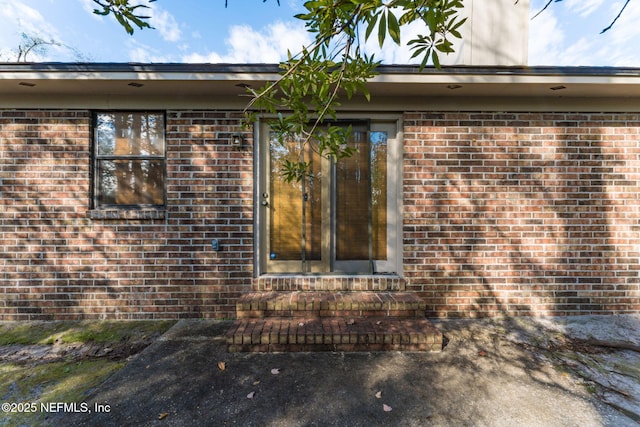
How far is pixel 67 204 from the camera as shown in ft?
11.2

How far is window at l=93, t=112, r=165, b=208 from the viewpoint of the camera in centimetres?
353

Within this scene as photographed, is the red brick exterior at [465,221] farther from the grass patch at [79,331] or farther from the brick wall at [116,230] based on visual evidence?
the grass patch at [79,331]

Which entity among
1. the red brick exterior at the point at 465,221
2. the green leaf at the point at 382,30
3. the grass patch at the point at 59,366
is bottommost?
the grass patch at the point at 59,366

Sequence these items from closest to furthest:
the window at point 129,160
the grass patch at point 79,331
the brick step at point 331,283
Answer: the grass patch at point 79,331, the brick step at point 331,283, the window at point 129,160

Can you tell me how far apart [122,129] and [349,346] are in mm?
3757

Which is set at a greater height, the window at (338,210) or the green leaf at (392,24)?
the green leaf at (392,24)

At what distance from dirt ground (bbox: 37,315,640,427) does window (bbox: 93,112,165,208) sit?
1835 mm

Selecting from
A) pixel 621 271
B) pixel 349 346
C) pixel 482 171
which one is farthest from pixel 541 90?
pixel 349 346

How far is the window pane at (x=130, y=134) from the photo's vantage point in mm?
3525

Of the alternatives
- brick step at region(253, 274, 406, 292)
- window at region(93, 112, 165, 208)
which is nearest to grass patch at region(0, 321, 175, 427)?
brick step at region(253, 274, 406, 292)

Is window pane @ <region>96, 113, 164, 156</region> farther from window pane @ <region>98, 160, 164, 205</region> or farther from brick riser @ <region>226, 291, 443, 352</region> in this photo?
brick riser @ <region>226, 291, 443, 352</region>

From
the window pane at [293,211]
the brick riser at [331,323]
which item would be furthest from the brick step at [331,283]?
the window pane at [293,211]

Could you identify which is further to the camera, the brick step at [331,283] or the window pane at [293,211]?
the window pane at [293,211]

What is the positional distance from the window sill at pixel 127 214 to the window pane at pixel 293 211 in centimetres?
139
